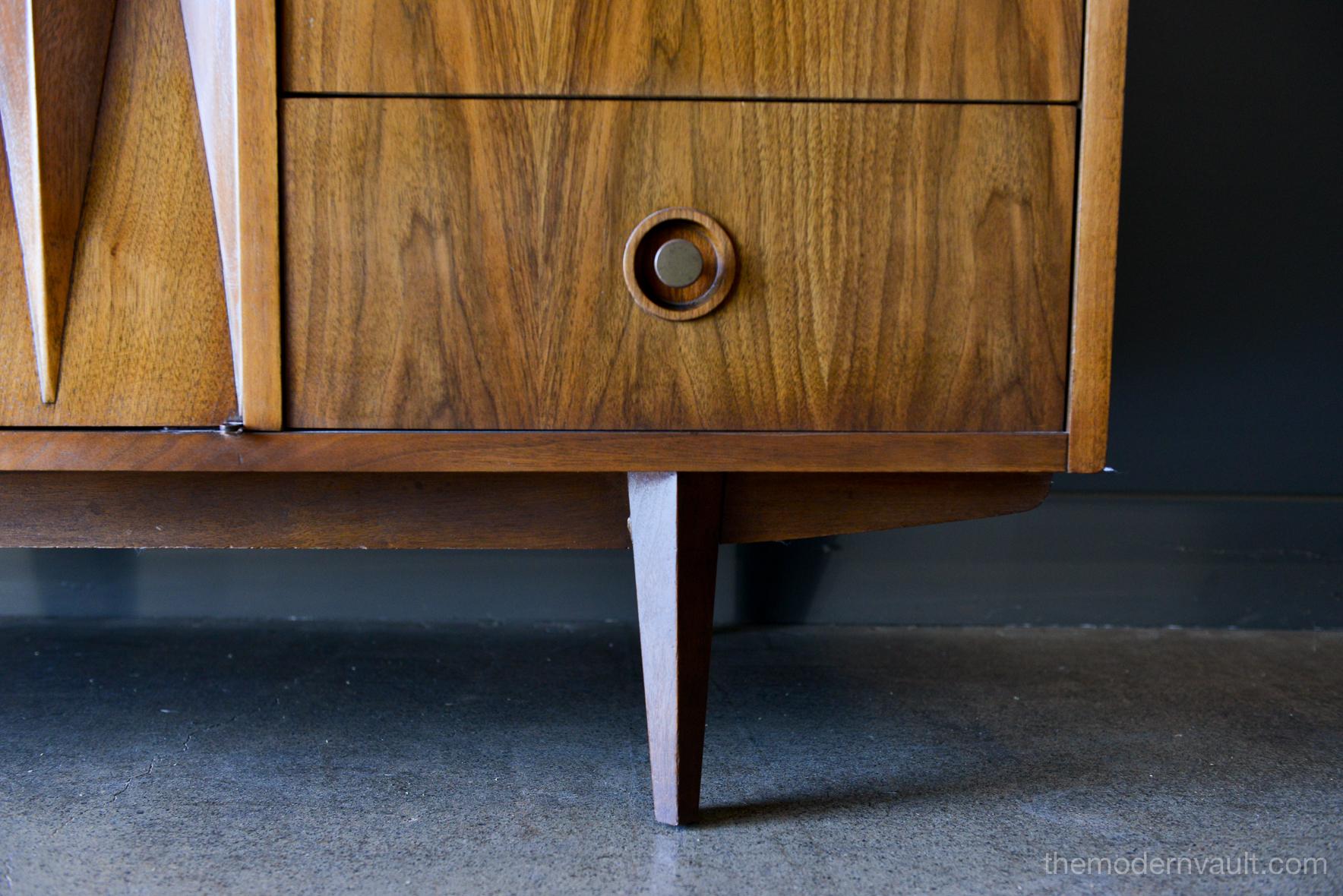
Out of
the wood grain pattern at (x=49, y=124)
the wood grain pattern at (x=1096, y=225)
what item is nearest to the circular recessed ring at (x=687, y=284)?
the wood grain pattern at (x=1096, y=225)

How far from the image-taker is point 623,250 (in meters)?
0.50

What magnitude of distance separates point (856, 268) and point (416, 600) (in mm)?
631

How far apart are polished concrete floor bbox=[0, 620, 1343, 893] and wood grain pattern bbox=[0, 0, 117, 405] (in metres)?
0.28

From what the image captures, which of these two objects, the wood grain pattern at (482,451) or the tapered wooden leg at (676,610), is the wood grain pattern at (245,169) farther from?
the tapered wooden leg at (676,610)

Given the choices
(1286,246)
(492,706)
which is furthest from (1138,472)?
(492,706)

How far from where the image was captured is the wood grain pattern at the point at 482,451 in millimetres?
504

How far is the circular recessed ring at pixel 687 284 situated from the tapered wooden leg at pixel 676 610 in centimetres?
9

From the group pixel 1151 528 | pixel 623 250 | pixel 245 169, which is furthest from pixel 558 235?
pixel 1151 528

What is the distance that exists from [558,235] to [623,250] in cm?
3

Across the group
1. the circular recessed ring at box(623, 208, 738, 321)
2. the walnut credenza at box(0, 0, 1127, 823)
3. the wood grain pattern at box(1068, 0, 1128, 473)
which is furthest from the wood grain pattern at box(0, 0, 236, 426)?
the wood grain pattern at box(1068, 0, 1128, 473)

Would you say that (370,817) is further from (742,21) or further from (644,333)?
(742,21)

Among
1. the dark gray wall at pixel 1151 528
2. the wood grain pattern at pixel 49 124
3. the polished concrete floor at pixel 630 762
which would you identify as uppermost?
the wood grain pattern at pixel 49 124

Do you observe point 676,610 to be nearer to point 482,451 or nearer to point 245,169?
point 482,451

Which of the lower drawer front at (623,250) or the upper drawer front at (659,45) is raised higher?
the upper drawer front at (659,45)
